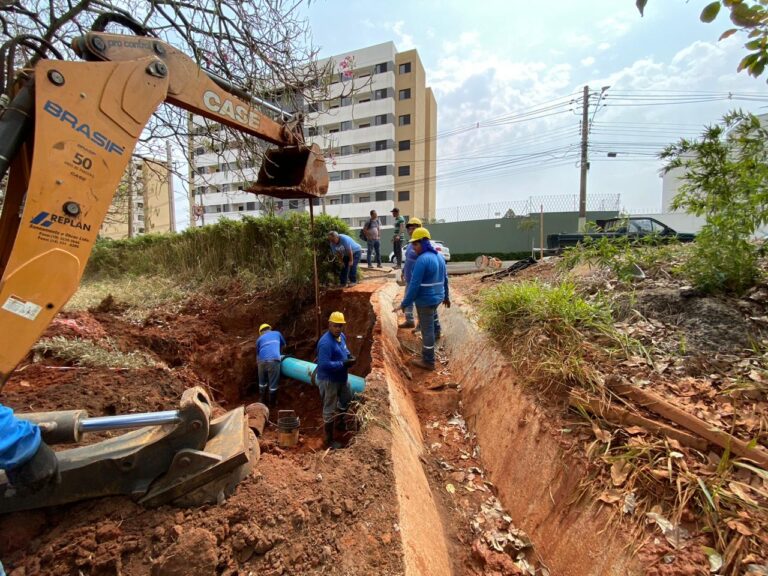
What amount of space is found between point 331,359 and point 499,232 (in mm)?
23346

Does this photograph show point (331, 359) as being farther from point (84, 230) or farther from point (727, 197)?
point (727, 197)

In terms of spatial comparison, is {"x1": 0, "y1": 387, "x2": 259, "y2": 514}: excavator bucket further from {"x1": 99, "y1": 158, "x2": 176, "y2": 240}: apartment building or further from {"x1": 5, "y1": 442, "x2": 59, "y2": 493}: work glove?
{"x1": 99, "y1": 158, "x2": 176, "y2": 240}: apartment building

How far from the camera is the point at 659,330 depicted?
11.7 feet

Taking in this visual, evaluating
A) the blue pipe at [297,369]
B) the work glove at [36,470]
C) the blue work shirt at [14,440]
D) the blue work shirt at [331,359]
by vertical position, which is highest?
the blue work shirt at [14,440]

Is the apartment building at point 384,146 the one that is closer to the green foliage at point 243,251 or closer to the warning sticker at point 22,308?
the green foliage at point 243,251

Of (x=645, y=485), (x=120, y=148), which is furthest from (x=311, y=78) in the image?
(x=645, y=485)

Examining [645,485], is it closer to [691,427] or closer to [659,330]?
[691,427]

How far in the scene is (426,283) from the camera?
214 inches

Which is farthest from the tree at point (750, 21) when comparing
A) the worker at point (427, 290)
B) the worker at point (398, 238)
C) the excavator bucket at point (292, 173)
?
the worker at point (398, 238)

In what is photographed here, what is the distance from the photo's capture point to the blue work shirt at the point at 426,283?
5391mm

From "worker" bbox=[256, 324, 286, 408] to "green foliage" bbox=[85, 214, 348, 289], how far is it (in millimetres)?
2143

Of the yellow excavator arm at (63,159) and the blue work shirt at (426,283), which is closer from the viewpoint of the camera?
the yellow excavator arm at (63,159)

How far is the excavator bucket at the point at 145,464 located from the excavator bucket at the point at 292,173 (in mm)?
2122

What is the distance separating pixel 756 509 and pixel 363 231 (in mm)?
10519
